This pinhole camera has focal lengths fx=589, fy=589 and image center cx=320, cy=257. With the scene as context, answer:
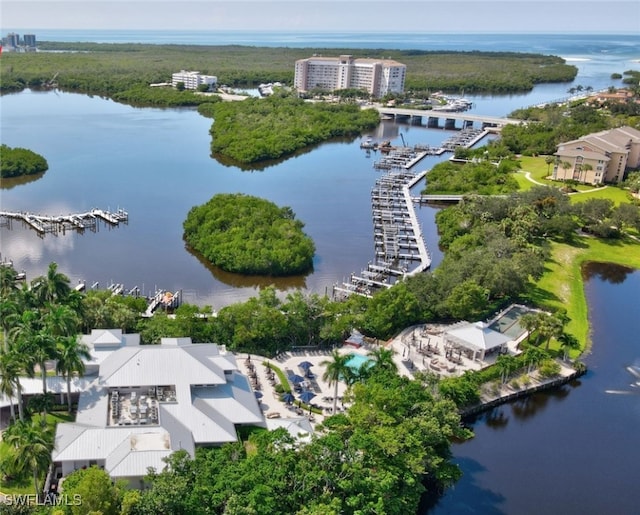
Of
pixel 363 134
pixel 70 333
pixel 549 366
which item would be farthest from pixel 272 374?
pixel 363 134

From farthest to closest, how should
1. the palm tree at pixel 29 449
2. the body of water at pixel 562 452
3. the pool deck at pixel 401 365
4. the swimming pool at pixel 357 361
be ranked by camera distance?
the swimming pool at pixel 357 361, the pool deck at pixel 401 365, the body of water at pixel 562 452, the palm tree at pixel 29 449

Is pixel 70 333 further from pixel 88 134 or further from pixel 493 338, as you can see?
pixel 88 134

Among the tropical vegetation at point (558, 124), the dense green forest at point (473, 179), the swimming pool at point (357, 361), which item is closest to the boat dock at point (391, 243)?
the dense green forest at point (473, 179)

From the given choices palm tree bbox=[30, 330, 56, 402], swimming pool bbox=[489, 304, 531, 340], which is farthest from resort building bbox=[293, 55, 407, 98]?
palm tree bbox=[30, 330, 56, 402]

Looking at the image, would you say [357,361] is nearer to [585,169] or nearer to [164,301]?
[164,301]

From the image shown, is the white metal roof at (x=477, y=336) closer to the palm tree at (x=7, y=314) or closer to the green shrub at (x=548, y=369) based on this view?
the green shrub at (x=548, y=369)

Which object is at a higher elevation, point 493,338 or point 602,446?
point 493,338
